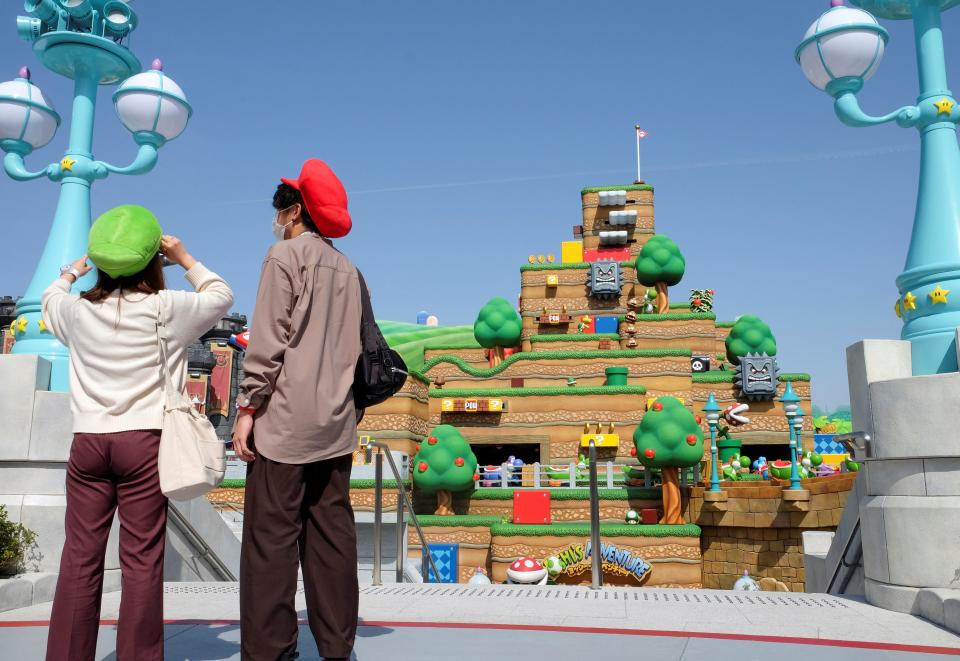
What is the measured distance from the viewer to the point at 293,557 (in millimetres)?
2637

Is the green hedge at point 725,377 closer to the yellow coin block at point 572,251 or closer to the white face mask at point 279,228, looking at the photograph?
the yellow coin block at point 572,251

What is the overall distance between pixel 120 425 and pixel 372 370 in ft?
3.09

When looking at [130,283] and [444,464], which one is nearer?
[130,283]

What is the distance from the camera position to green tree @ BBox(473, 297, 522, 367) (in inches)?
1006

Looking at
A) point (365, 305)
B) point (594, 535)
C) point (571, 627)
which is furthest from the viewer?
point (594, 535)

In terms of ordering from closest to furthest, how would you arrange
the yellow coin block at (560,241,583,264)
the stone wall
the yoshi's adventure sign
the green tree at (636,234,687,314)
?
1. the stone wall
2. the yoshi's adventure sign
3. the green tree at (636,234,687,314)
4. the yellow coin block at (560,241,583,264)

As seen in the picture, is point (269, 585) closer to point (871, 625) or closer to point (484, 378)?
point (871, 625)

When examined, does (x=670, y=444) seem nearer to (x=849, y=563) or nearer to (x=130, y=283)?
(x=849, y=563)

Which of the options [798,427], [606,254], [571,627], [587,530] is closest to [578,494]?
[587,530]

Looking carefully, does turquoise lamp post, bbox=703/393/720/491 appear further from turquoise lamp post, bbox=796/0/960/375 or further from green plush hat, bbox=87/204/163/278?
green plush hat, bbox=87/204/163/278

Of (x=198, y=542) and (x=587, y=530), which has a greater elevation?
(x=198, y=542)

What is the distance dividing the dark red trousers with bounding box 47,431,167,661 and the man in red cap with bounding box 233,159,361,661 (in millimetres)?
323

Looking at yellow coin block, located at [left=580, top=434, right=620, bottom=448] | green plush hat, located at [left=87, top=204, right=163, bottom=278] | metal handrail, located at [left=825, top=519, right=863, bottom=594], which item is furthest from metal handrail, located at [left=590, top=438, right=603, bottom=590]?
yellow coin block, located at [left=580, top=434, right=620, bottom=448]

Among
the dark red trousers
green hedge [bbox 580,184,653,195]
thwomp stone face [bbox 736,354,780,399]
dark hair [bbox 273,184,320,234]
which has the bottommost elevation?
the dark red trousers
